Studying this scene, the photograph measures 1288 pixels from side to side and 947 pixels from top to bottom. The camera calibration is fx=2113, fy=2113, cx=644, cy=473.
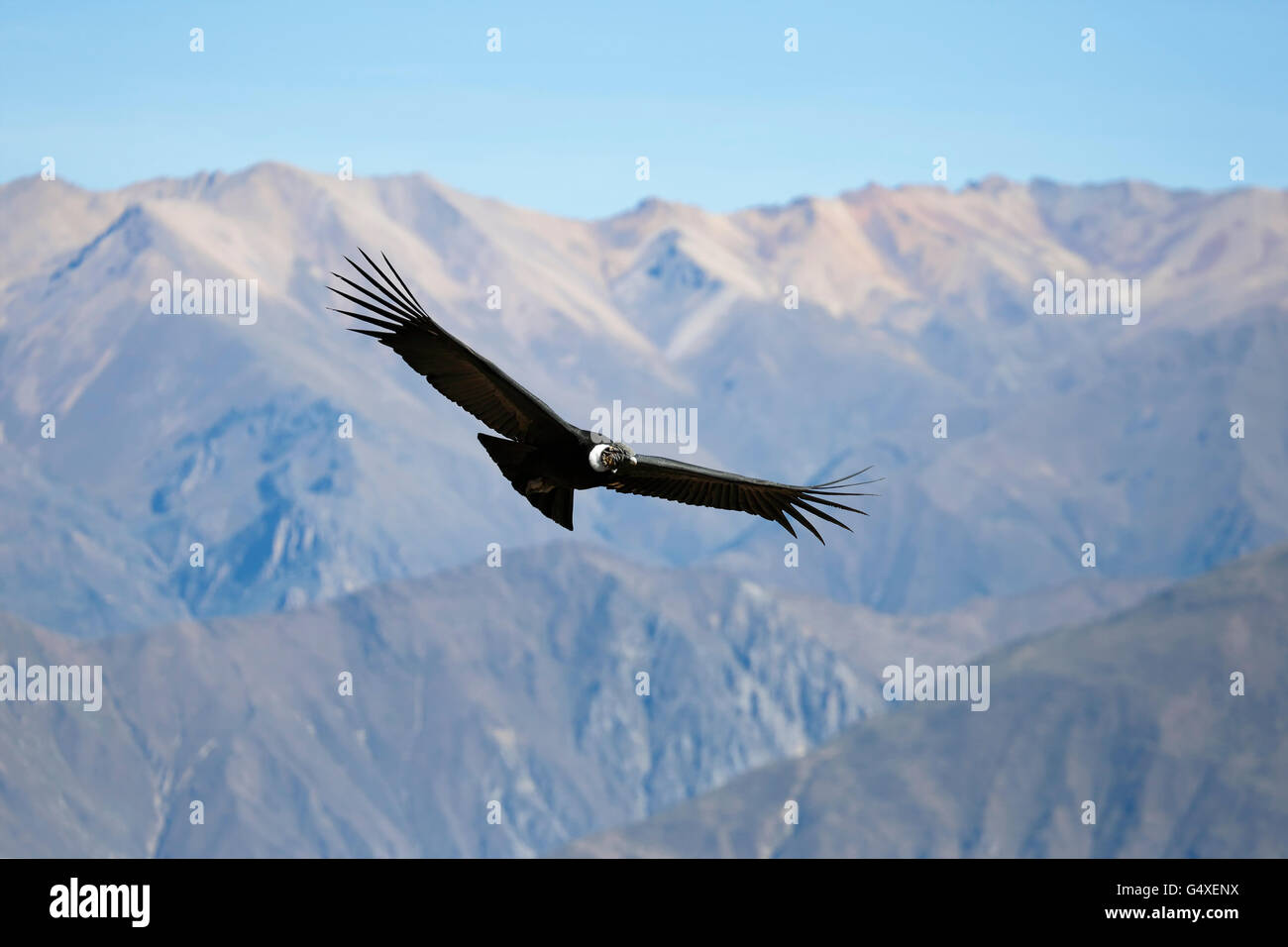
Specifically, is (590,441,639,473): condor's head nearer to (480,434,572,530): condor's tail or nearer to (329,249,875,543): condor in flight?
(329,249,875,543): condor in flight

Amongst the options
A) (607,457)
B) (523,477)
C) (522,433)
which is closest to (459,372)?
(522,433)

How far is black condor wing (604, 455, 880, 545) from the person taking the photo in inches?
739

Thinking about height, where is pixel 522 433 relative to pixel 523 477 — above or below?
above

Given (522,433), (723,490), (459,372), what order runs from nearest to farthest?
1. (459,372)
2. (522,433)
3. (723,490)

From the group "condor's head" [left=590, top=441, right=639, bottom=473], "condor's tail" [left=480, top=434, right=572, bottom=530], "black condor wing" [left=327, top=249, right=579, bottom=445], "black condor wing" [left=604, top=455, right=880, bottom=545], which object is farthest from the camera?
"black condor wing" [left=604, top=455, right=880, bottom=545]

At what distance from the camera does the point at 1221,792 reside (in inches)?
7844

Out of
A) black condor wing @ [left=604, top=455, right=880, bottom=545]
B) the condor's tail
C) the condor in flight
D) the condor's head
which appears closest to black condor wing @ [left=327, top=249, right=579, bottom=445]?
the condor in flight

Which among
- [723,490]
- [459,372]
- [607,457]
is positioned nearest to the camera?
[607,457]

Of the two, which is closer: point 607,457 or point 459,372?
point 607,457

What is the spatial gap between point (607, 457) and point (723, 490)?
6.30ft

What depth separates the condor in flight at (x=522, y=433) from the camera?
1805 centimetres

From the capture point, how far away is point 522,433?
18594 millimetres

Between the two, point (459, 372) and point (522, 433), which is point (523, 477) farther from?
point (459, 372)
